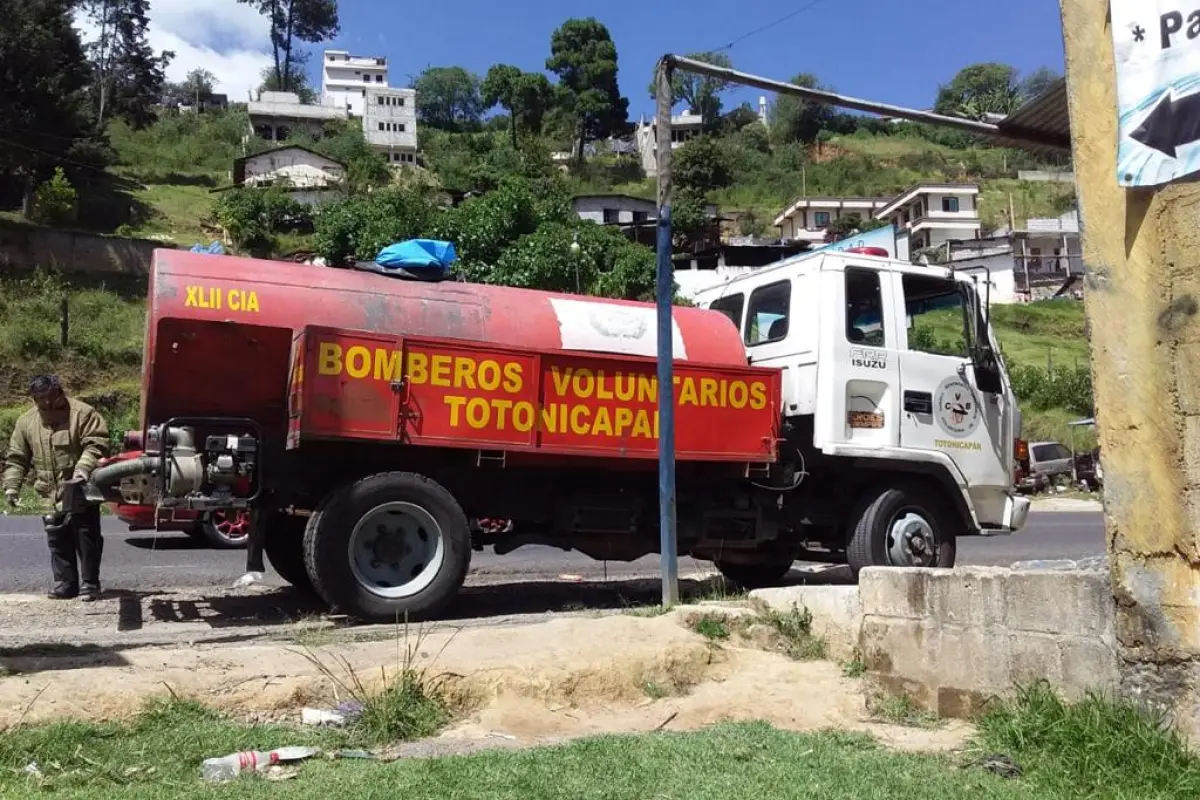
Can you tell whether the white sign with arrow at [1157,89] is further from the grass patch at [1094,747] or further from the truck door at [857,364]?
the truck door at [857,364]

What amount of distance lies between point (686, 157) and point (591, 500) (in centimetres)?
6379

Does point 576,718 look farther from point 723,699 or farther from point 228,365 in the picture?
point 228,365

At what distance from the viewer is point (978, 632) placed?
4621 mm

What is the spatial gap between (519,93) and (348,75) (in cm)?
3123

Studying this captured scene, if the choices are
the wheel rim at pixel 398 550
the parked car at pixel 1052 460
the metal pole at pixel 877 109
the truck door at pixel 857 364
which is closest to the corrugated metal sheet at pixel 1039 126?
the metal pole at pixel 877 109

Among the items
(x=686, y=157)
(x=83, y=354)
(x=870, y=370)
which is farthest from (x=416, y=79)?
(x=870, y=370)

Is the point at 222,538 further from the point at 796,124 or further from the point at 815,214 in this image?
the point at 796,124

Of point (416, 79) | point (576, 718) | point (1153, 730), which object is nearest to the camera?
point (1153, 730)

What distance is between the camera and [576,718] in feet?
15.8

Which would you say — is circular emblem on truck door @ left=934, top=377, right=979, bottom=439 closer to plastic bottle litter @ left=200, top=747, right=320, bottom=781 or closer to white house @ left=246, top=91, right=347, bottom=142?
plastic bottle litter @ left=200, top=747, right=320, bottom=781

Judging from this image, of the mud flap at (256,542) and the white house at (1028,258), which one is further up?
the white house at (1028,258)

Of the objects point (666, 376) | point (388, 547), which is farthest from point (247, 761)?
point (666, 376)

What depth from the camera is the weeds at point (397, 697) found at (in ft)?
14.3

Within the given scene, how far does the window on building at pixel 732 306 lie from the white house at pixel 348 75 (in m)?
97.0
